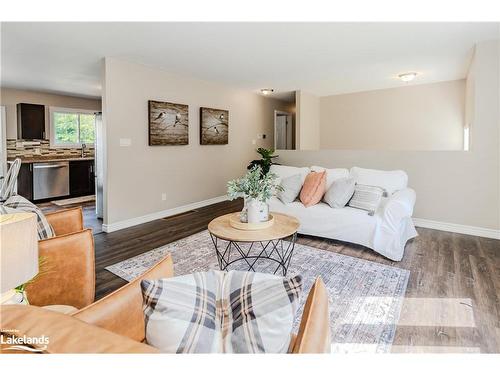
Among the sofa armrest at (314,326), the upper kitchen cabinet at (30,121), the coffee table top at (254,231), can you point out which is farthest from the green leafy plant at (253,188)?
the upper kitchen cabinet at (30,121)

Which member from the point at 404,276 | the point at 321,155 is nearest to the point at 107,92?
the point at 321,155

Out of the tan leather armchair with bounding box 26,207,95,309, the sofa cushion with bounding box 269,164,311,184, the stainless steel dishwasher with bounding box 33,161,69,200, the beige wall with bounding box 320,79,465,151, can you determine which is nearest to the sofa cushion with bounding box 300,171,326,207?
the sofa cushion with bounding box 269,164,311,184

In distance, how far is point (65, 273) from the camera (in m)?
1.61

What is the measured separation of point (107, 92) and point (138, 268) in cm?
243

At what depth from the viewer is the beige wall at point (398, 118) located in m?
5.61

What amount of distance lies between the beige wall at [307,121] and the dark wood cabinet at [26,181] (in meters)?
5.63

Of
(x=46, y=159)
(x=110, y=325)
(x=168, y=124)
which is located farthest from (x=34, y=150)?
(x=110, y=325)

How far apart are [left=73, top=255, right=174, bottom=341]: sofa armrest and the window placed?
723cm

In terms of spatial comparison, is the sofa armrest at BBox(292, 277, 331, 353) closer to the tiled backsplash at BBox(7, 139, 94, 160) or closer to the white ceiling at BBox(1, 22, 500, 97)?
the white ceiling at BBox(1, 22, 500, 97)

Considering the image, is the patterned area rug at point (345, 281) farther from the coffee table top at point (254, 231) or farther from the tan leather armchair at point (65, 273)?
the tan leather armchair at point (65, 273)

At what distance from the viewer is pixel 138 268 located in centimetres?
288

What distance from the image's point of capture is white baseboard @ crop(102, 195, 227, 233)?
414 cm

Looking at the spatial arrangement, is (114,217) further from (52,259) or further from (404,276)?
(404,276)

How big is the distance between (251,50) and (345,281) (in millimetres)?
2933
